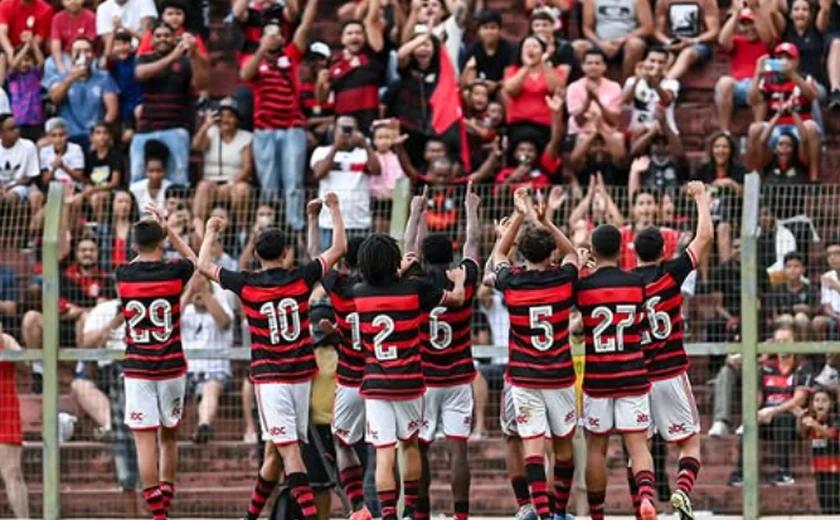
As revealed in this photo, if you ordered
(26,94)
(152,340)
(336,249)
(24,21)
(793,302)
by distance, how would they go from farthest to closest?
(24,21)
(26,94)
(793,302)
(152,340)
(336,249)

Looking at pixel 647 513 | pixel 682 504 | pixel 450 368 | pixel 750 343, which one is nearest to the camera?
pixel 647 513

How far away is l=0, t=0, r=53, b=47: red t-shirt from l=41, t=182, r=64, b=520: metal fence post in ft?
17.0

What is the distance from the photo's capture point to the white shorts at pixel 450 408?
1964 cm

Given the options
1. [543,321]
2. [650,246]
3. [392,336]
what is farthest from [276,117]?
[543,321]

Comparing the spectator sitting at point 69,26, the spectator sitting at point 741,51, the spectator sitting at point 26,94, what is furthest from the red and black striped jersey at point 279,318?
the spectator sitting at point 69,26

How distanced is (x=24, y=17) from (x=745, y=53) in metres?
7.29

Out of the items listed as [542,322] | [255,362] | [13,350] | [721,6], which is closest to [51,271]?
[13,350]

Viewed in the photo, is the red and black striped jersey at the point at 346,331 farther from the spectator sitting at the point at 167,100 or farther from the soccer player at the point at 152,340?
the spectator sitting at the point at 167,100

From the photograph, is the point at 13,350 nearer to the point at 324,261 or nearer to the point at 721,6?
the point at 324,261

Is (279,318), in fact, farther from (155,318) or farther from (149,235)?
(149,235)

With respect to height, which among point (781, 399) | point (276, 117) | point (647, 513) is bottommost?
point (647, 513)

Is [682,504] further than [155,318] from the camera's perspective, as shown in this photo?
No

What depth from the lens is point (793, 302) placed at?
22.6 m

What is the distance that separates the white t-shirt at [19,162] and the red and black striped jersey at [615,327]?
8.18 m
